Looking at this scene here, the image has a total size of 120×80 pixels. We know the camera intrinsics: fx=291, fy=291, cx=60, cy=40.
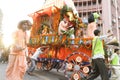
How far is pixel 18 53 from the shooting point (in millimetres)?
6785

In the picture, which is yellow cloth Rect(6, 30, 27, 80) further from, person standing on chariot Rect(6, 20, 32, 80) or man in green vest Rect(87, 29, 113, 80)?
man in green vest Rect(87, 29, 113, 80)

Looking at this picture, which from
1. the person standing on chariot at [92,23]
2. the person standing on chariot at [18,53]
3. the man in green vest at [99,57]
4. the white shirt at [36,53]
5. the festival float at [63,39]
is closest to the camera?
the person standing on chariot at [18,53]

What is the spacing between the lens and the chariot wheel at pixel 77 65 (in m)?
9.23

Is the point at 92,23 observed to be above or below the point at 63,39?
A: above

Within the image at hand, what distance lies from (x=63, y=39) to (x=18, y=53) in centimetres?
364

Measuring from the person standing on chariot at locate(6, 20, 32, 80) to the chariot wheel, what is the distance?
9.14 feet

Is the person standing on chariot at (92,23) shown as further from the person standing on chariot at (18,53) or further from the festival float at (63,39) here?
the person standing on chariot at (18,53)

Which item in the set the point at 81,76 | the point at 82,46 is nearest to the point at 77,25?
the point at 82,46

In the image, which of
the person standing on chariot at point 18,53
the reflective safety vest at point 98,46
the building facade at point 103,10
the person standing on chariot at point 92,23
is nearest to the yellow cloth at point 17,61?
the person standing on chariot at point 18,53

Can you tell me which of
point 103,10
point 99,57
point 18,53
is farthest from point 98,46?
point 103,10

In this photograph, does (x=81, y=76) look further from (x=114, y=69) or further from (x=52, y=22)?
(x=52, y=22)

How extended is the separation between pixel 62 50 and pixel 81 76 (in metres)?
1.55

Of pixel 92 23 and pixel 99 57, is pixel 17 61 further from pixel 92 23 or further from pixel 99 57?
pixel 92 23

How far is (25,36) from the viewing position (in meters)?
6.89
